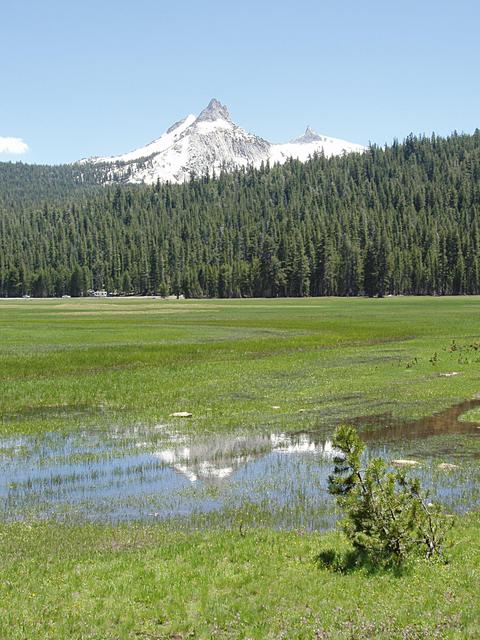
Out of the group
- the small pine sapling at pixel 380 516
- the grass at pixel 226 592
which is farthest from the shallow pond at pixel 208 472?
the small pine sapling at pixel 380 516

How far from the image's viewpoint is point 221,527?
1566cm

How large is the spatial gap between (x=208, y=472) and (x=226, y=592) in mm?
9365

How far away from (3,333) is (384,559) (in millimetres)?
64637

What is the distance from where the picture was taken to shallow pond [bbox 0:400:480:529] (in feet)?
55.9

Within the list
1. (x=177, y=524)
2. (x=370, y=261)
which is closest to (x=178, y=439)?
(x=177, y=524)

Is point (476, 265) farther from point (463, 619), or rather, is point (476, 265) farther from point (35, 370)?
point (463, 619)

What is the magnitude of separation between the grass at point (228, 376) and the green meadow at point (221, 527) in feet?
0.54

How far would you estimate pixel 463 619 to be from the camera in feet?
33.6

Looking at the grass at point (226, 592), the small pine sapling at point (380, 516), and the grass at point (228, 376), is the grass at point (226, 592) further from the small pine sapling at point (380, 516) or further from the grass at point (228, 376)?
the grass at point (228, 376)

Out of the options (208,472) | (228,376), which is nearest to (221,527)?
(208,472)

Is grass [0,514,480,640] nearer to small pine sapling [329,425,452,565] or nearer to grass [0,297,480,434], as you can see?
small pine sapling [329,425,452,565]

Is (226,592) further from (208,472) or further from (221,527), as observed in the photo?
(208,472)

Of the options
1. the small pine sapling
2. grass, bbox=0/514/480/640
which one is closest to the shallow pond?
grass, bbox=0/514/480/640

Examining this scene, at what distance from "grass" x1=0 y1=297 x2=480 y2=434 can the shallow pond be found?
7.85 feet
